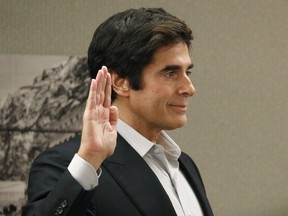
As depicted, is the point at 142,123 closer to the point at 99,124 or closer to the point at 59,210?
the point at 99,124

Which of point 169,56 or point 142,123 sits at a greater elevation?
point 169,56

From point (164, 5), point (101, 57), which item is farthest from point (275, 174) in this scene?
point (101, 57)

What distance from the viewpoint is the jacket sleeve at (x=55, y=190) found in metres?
1.00

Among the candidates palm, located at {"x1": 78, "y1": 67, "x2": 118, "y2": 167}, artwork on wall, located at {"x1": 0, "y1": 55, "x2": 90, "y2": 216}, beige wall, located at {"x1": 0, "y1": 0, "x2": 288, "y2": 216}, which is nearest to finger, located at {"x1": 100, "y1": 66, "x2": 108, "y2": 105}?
palm, located at {"x1": 78, "y1": 67, "x2": 118, "y2": 167}

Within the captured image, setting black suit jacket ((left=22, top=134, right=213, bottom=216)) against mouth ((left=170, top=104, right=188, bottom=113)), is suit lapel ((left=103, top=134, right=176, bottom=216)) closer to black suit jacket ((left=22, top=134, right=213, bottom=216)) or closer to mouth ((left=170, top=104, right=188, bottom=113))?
black suit jacket ((left=22, top=134, right=213, bottom=216))

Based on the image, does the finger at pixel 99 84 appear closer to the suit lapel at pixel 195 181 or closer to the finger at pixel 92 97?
the finger at pixel 92 97

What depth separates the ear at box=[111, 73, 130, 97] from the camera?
1.37m

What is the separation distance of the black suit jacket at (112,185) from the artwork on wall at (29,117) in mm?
917

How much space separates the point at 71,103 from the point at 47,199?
120cm

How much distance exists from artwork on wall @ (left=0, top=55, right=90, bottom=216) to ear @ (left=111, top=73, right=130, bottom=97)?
83 centimetres

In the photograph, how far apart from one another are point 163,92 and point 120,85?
4.8 inches

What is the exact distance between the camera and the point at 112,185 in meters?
1.19

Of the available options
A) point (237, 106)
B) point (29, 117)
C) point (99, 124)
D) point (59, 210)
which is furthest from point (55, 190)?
point (237, 106)

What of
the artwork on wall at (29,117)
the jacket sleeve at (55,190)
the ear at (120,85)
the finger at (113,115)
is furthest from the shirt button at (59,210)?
the artwork on wall at (29,117)
